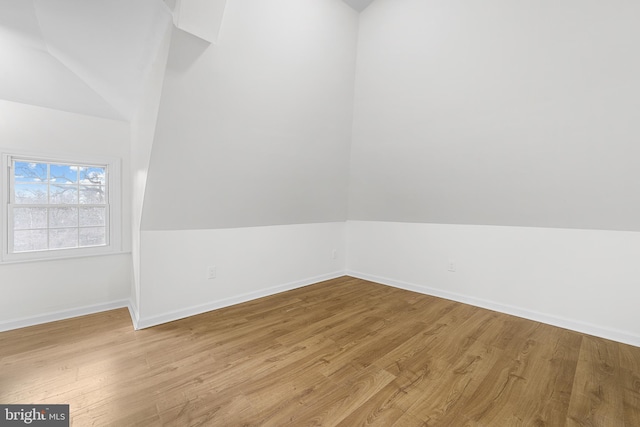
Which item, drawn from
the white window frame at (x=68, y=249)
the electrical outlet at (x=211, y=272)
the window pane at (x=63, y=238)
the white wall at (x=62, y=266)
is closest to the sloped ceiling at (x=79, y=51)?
the white wall at (x=62, y=266)

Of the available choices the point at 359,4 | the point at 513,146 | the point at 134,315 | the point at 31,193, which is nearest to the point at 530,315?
the point at 513,146

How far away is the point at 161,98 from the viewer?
1934mm

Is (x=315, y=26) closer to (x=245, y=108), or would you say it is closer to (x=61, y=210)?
(x=245, y=108)

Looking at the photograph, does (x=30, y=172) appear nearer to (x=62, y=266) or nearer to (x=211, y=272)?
(x=62, y=266)

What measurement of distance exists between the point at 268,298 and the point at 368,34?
3.11 m

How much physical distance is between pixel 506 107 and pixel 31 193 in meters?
4.27

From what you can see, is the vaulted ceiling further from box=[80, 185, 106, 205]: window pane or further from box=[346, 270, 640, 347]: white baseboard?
box=[346, 270, 640, 347]: white baseboard

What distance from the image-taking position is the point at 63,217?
2.68 metres

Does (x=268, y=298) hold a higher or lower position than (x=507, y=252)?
lower

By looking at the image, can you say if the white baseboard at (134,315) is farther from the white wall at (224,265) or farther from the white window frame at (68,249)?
the white window frame at (68,249)

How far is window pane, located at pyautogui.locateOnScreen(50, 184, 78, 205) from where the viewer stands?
2631 millimetres

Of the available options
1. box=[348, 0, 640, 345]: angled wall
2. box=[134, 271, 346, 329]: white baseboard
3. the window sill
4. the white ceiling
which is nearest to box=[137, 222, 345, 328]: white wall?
box=[134, 271, 346, 329]: white baseboard

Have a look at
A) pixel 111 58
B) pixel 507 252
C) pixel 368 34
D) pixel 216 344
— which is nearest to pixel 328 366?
pixel 216 344

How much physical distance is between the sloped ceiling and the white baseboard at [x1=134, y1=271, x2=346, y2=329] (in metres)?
2.05
